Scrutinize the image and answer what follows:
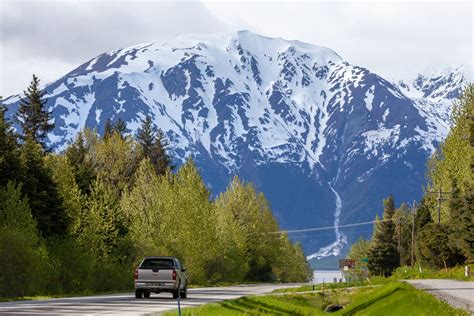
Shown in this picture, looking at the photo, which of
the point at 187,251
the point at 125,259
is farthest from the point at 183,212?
the point at 125,259

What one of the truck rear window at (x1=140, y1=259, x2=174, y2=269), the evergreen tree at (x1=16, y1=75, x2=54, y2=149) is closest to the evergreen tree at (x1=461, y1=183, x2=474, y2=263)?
the truck rear window at (x1=140, y1=259, x2=174, y2=269)

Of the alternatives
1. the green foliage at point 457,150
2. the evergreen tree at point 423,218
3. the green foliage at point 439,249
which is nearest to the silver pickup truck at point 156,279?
the green foliage at point 457,150

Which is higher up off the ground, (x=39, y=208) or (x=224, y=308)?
(x=39, y=208)

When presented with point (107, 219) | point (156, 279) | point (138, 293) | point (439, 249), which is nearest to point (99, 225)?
point (107, 219)

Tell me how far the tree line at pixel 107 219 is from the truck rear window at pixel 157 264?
9906 mm

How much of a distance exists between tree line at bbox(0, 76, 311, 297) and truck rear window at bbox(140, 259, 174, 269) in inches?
390

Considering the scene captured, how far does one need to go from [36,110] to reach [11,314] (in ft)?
255

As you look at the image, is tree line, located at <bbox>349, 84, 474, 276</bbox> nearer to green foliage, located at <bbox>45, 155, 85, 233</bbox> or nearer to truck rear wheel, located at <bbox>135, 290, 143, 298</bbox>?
green foliage, located at <bbox>45, 155, 85, 233</bbox>

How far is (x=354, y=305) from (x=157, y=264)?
573 inches

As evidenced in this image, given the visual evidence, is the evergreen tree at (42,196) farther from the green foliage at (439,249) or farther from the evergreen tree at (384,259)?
the evergreen tree at (384,259)

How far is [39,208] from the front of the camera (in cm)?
6625

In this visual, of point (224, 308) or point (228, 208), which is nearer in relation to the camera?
point (224, 308)

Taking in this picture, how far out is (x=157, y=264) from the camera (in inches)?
1839

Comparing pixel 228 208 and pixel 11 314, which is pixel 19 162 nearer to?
pixel 11 314
